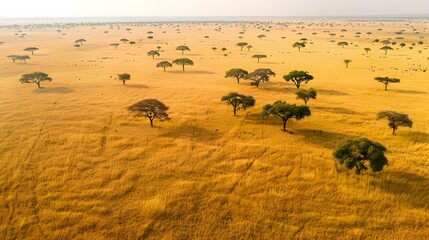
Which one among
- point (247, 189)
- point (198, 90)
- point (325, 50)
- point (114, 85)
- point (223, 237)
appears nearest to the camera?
point (223, 237)

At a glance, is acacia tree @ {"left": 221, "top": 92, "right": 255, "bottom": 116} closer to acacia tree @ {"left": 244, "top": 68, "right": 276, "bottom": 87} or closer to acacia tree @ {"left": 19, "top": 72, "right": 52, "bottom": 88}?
acacia tree @ {"left": 244, "top": 68, "right": 276, "bottom": 87}

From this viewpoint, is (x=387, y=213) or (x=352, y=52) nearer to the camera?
(x=387, y=213)

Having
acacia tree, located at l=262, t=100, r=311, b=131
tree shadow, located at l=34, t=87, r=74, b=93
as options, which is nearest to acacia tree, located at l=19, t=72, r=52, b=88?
tree shadow, located at l=34, t=87, r=74, b=93

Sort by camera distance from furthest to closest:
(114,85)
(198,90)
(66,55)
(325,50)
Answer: (325,50) → (66,55) → (114,85) → (198,90)

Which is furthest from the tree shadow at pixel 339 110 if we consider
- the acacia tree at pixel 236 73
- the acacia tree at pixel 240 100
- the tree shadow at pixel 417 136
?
the acacia tree at pixel 236 73

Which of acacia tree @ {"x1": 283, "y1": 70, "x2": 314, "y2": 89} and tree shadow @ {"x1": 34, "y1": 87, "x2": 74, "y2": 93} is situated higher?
acacia tree @ {"x1": 283, "y1": 70, "x2": 314, "y2": 89}

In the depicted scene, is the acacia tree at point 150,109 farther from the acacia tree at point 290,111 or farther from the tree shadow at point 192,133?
the acacia tree at point 290,111

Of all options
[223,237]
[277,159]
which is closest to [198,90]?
[277,159]

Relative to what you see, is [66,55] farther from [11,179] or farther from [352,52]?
[352,52]
